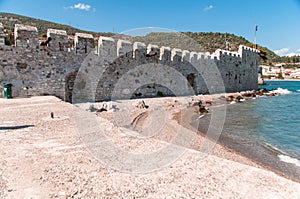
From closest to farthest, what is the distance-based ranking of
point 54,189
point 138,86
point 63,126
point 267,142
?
point 54,189
point 63,126
point 267,142
point 138,86

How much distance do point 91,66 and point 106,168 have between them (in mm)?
7365

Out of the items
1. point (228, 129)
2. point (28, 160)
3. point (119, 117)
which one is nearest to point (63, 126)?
point (28, 160)

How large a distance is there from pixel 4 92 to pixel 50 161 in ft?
19.3

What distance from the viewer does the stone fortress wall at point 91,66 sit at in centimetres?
768

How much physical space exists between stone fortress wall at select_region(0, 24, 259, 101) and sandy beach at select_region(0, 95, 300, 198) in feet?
11.1

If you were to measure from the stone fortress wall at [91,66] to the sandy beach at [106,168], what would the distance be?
11.1ft

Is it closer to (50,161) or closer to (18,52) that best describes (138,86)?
(18,52)

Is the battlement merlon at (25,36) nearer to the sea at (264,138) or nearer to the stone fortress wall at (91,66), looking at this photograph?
the stone fortress wall at (91,66)

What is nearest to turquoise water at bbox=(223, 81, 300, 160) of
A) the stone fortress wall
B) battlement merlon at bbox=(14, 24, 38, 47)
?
the stone fortress wall

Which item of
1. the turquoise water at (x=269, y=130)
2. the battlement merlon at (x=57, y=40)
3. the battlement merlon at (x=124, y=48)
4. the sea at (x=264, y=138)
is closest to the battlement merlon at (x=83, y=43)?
the battlement merlon at (x=57, y=40)

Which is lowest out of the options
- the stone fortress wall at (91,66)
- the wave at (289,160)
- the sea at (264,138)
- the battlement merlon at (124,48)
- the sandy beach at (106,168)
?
the wave at (289,160)

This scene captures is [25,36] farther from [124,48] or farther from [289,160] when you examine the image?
[289,160]

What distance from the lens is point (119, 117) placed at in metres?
7.56

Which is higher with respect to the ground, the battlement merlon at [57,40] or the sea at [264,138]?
the battlement merlon at [57,40]
